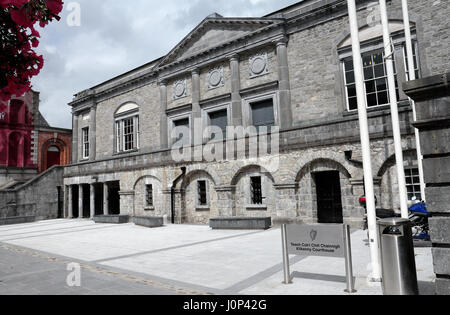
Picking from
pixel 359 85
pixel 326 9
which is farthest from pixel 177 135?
pixel 359 85

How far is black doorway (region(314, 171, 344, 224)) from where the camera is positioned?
574 inches

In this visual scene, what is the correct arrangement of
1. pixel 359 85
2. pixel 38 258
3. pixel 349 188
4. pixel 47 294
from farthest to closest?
1. pixel 349 188
2. pixel 38 258
3. pixel 359 85
4. pixel 47 294

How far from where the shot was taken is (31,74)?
2012 mm

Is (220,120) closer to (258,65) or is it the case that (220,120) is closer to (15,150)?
(258,65)

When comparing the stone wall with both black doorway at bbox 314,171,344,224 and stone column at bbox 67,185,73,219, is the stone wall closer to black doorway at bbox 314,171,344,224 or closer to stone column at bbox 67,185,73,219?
stone column at bbox 67,185,73,219

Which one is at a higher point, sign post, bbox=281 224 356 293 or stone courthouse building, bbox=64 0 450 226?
stone courthouse building, bbox=64 0 450 226

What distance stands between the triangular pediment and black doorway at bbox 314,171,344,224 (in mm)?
8671

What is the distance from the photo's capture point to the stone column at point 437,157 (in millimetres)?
4480

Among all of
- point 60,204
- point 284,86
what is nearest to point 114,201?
point 60,204

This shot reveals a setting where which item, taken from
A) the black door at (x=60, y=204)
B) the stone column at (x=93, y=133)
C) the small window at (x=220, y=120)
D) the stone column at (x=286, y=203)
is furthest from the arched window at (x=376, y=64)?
the black door at (x=60, y=204)

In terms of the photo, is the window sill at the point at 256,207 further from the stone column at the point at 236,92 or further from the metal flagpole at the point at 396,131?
the metal flagpole at the point at 396,131

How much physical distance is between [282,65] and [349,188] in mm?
7506

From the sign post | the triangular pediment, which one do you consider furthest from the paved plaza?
the triangular pediment

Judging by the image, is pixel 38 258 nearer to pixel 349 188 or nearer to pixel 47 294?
pixel 47 294
